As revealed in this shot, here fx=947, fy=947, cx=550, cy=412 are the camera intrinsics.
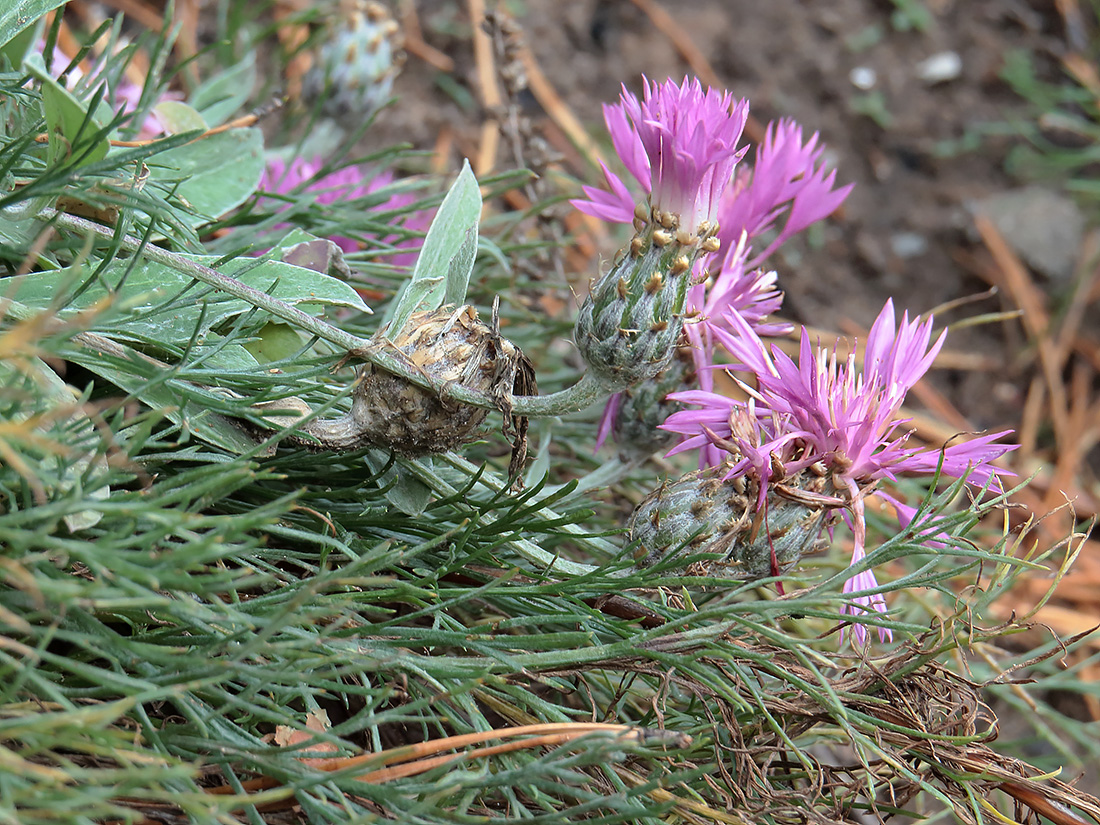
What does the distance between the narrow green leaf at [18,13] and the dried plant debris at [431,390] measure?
0.42 meters

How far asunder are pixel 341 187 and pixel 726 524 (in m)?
0.68

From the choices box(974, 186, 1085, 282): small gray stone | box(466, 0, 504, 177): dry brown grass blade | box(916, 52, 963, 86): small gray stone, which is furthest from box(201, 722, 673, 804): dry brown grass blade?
box(916, 52, 963, 86): small gray stone

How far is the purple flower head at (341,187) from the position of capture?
126 cm

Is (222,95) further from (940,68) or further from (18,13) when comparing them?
(940,68)

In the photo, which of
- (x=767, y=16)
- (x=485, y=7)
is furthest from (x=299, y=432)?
(x=767, y=16)

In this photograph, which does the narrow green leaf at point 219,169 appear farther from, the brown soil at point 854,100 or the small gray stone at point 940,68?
the small gray stone at point 940,68

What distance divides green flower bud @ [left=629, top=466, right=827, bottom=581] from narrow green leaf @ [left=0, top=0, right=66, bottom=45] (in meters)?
0.69

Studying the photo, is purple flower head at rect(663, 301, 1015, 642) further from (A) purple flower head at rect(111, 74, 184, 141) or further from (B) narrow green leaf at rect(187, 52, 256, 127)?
(B) narrow green leaf at rect(187, 52, 256, 127)

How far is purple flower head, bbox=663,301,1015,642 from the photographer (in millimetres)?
834

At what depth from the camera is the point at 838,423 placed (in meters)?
0.84

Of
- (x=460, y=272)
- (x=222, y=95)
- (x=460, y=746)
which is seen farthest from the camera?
(x=222, y=95)

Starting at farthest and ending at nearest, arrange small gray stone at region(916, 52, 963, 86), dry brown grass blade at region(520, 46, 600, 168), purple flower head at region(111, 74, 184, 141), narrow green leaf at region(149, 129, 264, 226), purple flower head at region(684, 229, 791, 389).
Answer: small gray stone at region(916, 52, 963, 86)
dry brown grass blade at region(520, 46, 600, 168)
purple flower head at region(111, 74, 184, 141)
narrow green leaf at region(149, 129, 264, 226)
purple flower head at region(684, 229, 791, 389)

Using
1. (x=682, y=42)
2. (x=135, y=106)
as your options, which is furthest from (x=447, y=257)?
(x=682, y=42)

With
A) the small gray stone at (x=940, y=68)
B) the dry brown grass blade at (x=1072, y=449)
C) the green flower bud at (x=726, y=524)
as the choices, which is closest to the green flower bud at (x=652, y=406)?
the green flower bud at (x=726, y=524)
